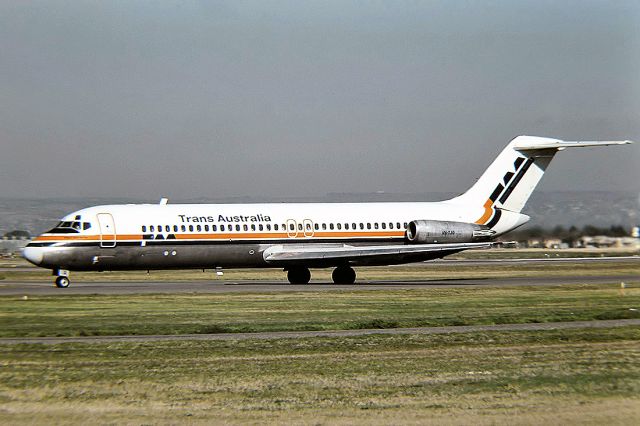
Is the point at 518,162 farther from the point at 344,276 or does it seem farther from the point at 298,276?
the point at 298,276

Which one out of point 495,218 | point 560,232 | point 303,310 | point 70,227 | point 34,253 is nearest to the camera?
point 303,310

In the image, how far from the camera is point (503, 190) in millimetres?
52469

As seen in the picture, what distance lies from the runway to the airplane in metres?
1.17

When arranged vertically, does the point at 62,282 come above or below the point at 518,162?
below

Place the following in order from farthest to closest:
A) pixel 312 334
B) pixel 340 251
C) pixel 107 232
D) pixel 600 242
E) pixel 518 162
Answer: pixel 600 242
pixel 518 162
pixel 340 251
pixel 107 232
pixel 312 334

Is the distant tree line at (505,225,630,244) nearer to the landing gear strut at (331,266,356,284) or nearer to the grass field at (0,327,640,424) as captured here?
the landing gear strut at (331,266,356,284)

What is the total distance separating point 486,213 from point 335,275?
368 inches

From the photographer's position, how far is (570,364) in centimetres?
1891

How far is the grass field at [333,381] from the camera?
46.5 ft

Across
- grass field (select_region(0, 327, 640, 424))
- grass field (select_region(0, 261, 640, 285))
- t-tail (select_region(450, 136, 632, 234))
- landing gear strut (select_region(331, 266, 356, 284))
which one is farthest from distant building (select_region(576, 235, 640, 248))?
grass field (select_region(0, 327, 640, 424))

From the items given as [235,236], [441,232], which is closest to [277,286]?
[235,236]

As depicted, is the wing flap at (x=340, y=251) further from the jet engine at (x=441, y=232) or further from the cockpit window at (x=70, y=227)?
the cockpit window at (x=70, y=227)

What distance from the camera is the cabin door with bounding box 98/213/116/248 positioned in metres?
45.0

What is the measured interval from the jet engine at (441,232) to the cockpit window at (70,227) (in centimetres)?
1587
